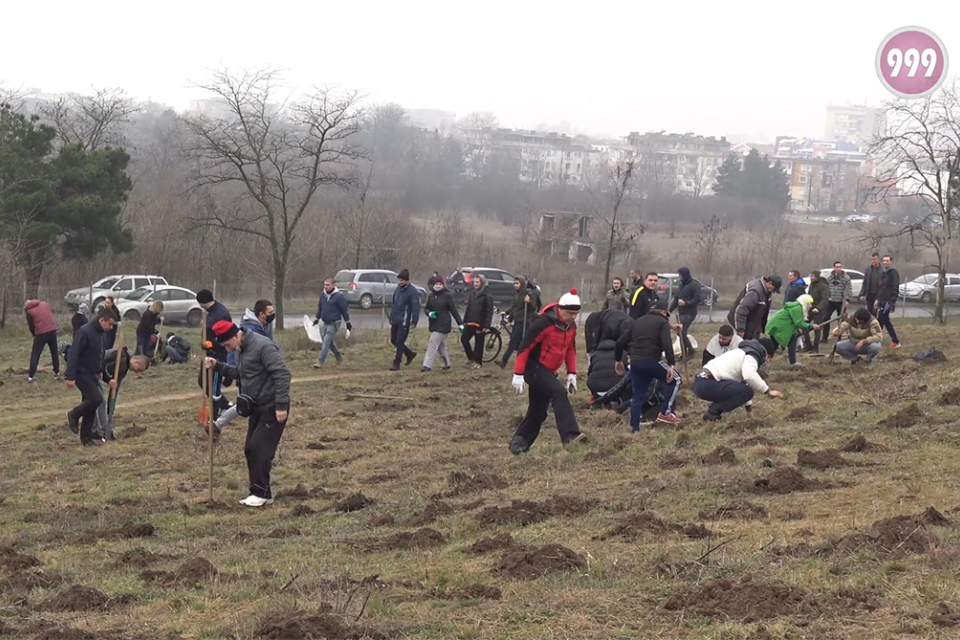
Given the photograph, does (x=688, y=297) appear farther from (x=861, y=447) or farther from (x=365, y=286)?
(x=365, y=286)

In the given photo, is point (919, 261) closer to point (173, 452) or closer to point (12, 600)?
point (173, 452)

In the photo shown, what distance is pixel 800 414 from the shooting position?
45.7 ft

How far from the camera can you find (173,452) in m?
13.9

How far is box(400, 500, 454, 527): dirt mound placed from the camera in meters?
9.52

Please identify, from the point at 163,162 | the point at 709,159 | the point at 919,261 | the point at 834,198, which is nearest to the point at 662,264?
the point at 919,261

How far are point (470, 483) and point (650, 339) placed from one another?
10.3 feet

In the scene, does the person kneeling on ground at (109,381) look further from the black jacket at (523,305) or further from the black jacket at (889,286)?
the black jacket at (889,286)

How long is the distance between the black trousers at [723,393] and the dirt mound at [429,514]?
15.4 feet

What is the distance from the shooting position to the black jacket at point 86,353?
1402 centimetres

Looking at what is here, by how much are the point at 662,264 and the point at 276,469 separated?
53.4 meters

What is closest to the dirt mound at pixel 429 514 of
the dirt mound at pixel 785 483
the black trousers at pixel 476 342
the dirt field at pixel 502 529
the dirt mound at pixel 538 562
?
the dirt field at pixel 502 529

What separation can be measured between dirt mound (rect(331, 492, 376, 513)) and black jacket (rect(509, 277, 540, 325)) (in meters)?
10.7

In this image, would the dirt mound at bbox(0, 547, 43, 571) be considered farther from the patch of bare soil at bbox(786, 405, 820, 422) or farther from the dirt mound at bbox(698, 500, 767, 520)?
the patch of bare soil at bbox(786, 405, 820, 422)

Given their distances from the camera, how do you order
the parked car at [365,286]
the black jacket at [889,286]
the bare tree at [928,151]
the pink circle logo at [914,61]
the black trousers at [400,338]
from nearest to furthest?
1. the pink circle logo at [914,61]
2. the black trousers at [400,338]
3. the black jacket at [889,286]
4. the bare tree at [928,151]
5. the parked car at [365,286]
